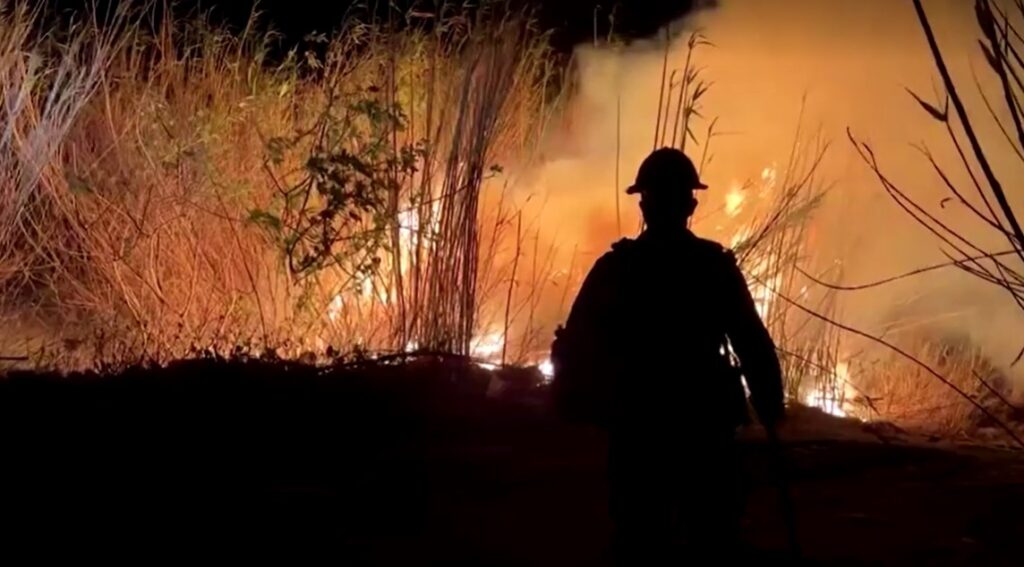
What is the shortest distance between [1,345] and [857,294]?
22.9 feet

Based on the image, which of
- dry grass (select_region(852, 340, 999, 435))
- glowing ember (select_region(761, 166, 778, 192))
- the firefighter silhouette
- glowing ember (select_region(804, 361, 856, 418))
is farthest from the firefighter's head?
glowing ember (select_region(761, 166, 778, 192))

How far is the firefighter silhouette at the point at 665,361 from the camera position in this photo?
3.47 meters

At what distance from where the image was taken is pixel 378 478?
5430 mm

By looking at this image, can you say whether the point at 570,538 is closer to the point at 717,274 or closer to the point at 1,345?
the point at 717,274

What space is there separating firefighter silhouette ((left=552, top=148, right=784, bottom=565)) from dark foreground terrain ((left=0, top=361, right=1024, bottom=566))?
106 centimetres

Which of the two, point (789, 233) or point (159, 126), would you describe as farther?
point (789, 233)

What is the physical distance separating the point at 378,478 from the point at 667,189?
2573mm

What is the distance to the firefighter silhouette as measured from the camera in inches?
137

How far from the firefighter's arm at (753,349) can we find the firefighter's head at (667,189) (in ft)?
0.72

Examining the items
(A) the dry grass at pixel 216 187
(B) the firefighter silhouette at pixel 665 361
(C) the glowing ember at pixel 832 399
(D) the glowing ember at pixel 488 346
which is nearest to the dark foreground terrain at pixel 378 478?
(D) the glowing ember at pixel 488 346

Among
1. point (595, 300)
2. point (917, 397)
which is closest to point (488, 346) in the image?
point (917, 397)

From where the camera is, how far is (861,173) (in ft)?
35.3

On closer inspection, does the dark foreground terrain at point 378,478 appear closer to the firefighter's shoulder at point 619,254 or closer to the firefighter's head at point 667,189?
the firefighter's shoulder at point 619,254

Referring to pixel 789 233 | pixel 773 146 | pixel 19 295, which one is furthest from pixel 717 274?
pixel 773 146
